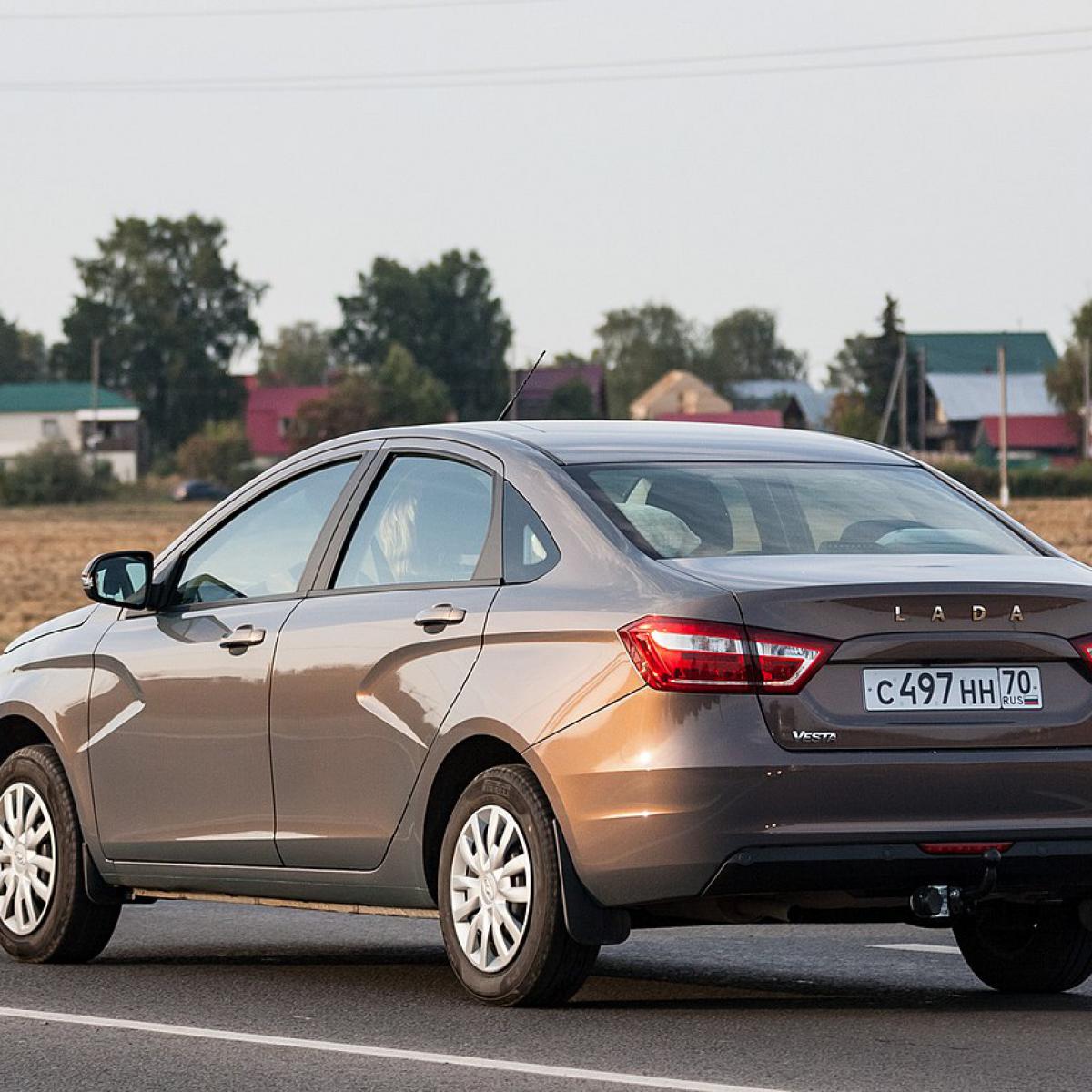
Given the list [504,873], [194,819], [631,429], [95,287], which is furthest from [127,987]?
[95,287]

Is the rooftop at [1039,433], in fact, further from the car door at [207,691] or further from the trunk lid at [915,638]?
the trunk lid at [915,638]

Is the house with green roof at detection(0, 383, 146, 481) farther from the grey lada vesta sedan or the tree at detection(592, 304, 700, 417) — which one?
the grey lada vesta sedan

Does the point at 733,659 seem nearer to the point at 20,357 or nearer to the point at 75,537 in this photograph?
the point at 75,537

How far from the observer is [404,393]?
5413 inches

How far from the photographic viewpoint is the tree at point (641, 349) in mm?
179125

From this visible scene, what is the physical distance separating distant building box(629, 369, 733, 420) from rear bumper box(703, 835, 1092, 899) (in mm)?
161742

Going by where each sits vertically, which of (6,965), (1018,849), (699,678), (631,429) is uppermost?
(631,429)

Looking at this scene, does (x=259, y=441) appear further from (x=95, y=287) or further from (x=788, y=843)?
(x=788, y=843)

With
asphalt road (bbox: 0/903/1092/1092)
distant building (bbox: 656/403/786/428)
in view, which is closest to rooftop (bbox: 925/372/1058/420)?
distant building (bbox: 656/403/786/428)

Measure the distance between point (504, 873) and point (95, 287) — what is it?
5689 inches

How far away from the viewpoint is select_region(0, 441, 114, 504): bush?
375ft

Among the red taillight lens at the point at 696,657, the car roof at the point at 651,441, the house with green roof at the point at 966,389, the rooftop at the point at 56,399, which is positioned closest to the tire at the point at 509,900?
the red taillight lens at the point at 696,657

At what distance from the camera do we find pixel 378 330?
159625 millimetres

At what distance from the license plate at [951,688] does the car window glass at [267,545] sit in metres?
2.20
